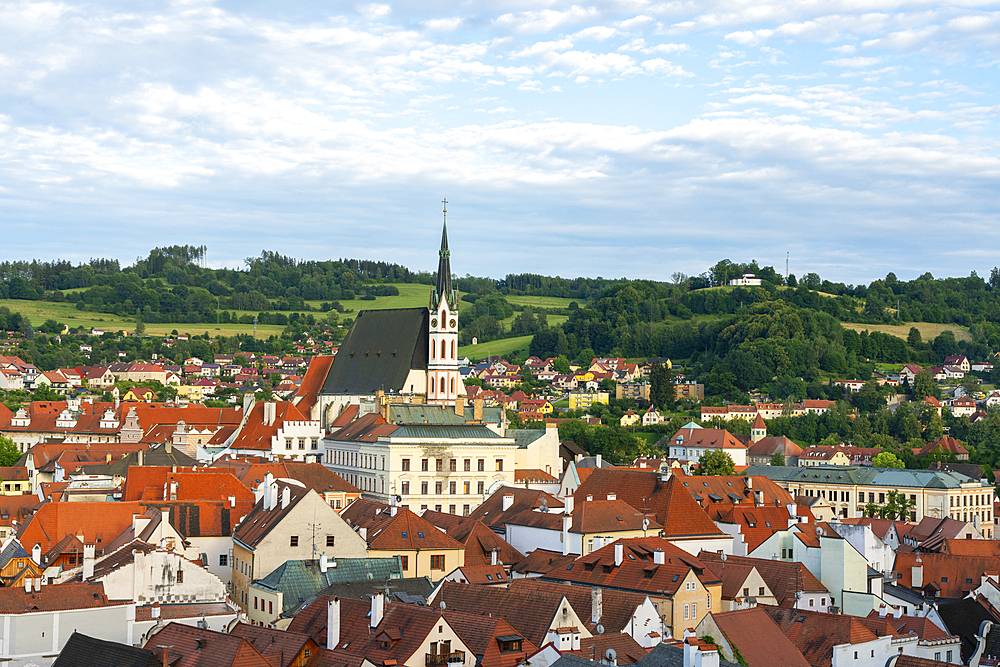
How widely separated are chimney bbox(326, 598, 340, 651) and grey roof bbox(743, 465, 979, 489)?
86.9 meters

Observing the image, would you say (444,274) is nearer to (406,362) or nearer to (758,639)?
(406,362)

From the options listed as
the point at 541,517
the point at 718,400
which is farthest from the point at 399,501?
the point at 718,400

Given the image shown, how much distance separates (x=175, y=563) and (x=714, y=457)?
223 ft

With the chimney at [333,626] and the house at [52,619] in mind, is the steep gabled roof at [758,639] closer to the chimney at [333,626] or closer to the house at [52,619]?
the chimney at [333,626]

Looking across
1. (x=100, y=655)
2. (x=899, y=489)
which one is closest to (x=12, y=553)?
(x=100, y=655)

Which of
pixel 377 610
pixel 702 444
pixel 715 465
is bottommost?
pixel 702 444

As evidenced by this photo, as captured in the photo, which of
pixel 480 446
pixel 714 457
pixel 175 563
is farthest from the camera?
pixel 714 457

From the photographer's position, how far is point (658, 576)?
53.6 m

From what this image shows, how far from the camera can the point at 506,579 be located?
57812 millimetres

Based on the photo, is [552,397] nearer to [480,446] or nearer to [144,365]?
[144,365]

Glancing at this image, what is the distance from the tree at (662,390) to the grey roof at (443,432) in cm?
9215

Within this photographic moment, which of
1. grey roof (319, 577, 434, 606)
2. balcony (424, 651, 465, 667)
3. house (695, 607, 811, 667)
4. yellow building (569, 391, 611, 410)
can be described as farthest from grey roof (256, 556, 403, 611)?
yellow building (569, 391, 611, 410)

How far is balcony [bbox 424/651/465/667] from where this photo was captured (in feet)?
129

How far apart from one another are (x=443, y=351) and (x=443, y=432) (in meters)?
20.3
